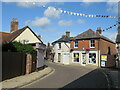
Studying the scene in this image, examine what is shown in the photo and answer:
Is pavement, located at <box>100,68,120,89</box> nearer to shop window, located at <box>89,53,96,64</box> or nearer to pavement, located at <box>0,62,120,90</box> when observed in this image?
pavement, located at <box>0,62,120,90</box>

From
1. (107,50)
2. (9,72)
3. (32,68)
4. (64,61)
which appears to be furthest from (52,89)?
(107,50)

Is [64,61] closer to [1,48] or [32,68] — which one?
[32,68]

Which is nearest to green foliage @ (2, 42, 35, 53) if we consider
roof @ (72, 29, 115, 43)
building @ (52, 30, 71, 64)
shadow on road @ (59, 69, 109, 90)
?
shadow on road @ (59, 69, 109, 90)

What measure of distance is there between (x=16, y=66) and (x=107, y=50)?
21.5 m

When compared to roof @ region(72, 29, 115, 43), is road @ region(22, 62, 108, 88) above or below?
below

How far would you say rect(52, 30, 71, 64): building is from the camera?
29188 millimetres

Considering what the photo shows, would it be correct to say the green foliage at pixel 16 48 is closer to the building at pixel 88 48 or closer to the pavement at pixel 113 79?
the pavement at pixel 113 79

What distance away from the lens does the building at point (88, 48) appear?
25328 millimetres

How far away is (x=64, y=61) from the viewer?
29.4m

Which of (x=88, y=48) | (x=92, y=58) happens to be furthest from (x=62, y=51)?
(x=92, y=58)

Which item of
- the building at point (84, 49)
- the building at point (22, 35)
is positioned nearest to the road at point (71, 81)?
the building at point (84, 49)

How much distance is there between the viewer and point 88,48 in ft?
85.7

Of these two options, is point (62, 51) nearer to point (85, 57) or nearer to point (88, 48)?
point (85, 57)

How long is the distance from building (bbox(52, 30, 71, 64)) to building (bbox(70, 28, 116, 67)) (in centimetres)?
107
